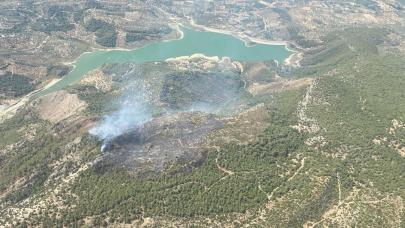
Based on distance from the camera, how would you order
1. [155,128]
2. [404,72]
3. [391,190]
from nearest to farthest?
[391,190] → [155,128] → [404,72]

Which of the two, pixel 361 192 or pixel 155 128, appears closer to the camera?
pixel 361 192

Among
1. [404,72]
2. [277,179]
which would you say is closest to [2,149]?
[277,179]

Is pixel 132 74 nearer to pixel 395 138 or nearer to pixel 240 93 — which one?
pixel 240 93

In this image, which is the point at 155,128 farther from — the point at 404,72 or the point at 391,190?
the point at 404,72

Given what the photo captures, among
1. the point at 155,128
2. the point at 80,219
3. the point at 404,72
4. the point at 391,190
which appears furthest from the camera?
the point at 404,72

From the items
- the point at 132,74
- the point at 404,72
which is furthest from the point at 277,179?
the point at 132,74

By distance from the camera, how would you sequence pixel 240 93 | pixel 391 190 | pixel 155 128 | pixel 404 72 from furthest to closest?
pixel 240 93 < pixel 404 72 < pixel 155 128 < pixel 391 190

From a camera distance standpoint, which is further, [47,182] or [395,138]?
[395,138]

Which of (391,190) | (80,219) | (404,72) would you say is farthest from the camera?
(404,72)

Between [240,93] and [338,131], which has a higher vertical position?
[338,131]
